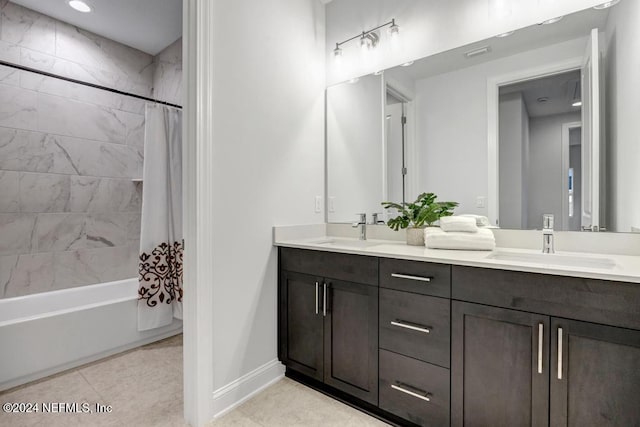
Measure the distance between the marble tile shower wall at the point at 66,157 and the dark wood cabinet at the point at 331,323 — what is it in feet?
6.57

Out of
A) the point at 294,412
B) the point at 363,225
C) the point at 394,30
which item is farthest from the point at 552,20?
the point at 294,412

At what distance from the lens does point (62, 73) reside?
2754mm

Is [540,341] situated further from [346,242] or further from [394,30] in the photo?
[394,30]

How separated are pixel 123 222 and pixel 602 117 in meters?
3.65

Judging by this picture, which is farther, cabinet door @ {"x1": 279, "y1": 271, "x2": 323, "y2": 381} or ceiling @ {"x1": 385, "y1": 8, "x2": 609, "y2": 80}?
cabinet door @ {"x1": 279, "y1": 271, "x2": 323, "y2": 381}

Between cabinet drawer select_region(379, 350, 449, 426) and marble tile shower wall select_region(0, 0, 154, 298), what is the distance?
2684mm

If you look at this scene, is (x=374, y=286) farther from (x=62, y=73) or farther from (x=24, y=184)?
(x=62, y=73)

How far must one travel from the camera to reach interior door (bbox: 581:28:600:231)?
1.54 m

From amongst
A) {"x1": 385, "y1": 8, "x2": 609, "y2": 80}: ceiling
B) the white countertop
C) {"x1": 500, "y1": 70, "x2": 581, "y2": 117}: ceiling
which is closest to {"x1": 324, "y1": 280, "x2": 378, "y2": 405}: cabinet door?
the white countertop

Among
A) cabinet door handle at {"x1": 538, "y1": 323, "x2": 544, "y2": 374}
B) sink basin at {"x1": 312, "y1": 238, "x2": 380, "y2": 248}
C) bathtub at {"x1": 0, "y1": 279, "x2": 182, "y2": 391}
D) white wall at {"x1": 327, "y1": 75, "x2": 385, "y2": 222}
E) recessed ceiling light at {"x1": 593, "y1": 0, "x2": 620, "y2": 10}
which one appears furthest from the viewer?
white wall at {"x1": 327, "y1": 75, "x2": 385, "y2": 222}

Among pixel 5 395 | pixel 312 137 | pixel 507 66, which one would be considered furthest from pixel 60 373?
pixel 507 66

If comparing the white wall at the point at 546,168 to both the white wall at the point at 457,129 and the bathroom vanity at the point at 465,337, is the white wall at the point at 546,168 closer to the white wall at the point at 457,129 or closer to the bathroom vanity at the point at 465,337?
the white wall at the point at 457,129

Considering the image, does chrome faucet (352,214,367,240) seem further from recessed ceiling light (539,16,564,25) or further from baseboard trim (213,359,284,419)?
recessed ceiling light (539,16,564,25)

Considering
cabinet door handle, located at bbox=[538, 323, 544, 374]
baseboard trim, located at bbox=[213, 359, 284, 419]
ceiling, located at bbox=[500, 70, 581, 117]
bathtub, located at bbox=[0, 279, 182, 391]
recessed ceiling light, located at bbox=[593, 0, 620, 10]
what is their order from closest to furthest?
cabinet door handle, located at bbox=[538, 323, 544, 374] → recessed ceiling light, located at bbox=[593, 0, 620, 10] → ceiling, located at bbox=[500, 70, 581, 117] → baseboard trim, located at bbox=[213, 359, 284, 419] → bathtub, located at bbox=[0, 279, 182, 391]
